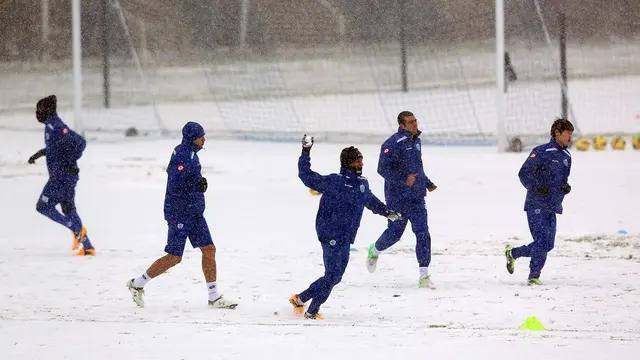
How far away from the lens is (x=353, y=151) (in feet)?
32.4

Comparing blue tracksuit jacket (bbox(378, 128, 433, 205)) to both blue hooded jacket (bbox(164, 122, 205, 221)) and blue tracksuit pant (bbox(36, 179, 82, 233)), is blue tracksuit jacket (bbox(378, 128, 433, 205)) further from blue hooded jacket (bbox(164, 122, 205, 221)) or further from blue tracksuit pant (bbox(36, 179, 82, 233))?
blue tracksuit pant (bbox(36, 179, 82, 233))

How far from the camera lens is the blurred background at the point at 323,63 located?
2769cm

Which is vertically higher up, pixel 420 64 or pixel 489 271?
pixel 420 64

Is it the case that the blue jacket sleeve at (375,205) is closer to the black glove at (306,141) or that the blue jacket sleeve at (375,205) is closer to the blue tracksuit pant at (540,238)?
the black glove at (306,141)

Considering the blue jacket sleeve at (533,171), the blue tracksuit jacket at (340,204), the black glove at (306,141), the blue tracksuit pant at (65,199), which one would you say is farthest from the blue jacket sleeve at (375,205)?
the blue tracksuit pant at (65,199)

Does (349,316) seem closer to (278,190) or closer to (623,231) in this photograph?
(623,231)

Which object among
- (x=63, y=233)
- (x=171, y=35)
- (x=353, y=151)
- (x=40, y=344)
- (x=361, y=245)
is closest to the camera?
(x=40, y=344)

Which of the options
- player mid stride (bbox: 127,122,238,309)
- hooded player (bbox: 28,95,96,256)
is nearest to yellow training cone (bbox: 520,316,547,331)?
player mid stride (bbox: 127,122,238,309)

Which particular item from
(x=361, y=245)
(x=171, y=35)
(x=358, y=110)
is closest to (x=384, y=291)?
(x=361, y=245)

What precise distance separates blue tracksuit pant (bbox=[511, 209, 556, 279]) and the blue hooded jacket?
3.02 meters

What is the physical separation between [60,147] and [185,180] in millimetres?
→ 3453

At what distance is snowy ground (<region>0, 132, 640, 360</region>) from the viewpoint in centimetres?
866

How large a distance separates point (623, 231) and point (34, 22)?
79.9 ft

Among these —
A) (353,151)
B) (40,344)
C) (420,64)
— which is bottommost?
(40,344)
